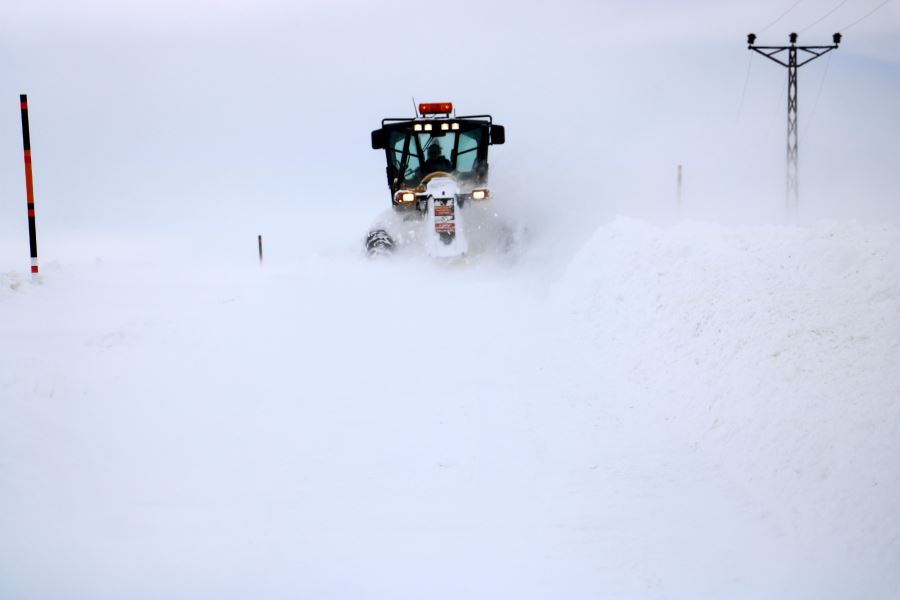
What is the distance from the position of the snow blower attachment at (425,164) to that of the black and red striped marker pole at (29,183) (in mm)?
6262

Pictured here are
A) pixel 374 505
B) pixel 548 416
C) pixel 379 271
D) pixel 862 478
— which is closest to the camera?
pixel 862 478

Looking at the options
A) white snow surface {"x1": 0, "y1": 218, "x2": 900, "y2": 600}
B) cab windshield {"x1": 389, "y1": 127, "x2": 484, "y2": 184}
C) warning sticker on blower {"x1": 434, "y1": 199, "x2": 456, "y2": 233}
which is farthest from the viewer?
cab windshield {"x1": 389, "y1": 127, "x2": 484, "y2": 184}

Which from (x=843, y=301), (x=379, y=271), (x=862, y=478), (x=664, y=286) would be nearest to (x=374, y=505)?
(x=862, y=478)

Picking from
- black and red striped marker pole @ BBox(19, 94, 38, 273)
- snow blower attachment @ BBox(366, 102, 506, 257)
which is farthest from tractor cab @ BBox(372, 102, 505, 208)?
black and red striped marker pole @ BBox(19, 94, 38, 273)

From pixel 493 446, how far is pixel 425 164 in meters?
11.6

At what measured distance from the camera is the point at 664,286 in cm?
804

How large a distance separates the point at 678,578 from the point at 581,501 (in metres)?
0.88

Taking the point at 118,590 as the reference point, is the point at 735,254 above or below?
above

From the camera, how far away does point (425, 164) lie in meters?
16.5

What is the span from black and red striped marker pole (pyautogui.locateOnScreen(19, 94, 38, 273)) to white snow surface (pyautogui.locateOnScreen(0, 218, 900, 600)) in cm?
271

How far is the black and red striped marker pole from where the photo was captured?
36.0 ft

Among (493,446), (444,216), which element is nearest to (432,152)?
(444,216)

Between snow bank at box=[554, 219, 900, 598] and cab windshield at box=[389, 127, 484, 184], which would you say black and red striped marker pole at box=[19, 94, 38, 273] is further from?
snow bank at box=[554, 219, 900, 598]

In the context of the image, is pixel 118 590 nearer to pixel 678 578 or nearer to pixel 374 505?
pixel 374 505
